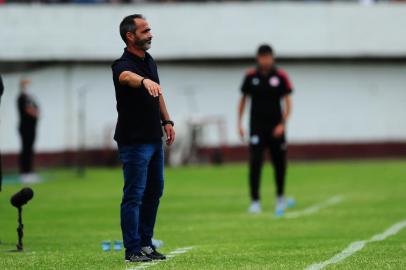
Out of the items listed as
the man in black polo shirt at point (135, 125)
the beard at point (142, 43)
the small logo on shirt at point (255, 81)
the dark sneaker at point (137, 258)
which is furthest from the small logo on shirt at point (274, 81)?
the dark sneaker at point (137, 258)

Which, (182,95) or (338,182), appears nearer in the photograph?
(338,182)

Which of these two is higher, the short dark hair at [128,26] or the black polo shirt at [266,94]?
the short dark hair at [128,26]

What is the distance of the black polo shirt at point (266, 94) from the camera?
19984 millimetres

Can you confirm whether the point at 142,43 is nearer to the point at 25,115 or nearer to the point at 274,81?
the point at 274,81

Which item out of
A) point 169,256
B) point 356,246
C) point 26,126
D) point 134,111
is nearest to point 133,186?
point 134,111

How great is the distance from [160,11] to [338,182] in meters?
14.2

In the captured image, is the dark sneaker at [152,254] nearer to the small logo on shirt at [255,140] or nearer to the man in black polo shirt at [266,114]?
the man in black polo shirt at [266,114]

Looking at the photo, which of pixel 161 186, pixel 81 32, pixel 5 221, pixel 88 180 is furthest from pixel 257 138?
pixel 81 32

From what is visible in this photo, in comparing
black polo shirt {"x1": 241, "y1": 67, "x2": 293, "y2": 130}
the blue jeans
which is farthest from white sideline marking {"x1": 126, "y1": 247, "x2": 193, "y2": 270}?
black polo shirt {"x1": 241, "y1": 67, "x2": 293, "y2": 130}

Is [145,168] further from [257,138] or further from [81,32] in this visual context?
[81,32]

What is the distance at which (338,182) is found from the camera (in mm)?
28234

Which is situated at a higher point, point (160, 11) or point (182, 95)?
point (160, 11)

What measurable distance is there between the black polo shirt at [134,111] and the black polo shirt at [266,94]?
8340mm

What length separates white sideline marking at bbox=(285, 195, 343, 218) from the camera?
62.6ft
